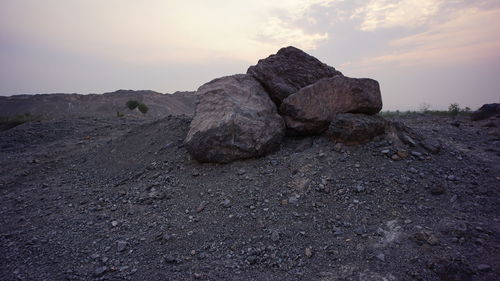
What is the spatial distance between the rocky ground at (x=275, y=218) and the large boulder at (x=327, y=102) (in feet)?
1.03

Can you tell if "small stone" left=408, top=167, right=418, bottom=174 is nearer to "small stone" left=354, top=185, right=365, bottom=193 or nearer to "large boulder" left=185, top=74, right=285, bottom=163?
"small stone" left=354, top=185, right=365, bottom=193

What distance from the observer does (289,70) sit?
5695mm

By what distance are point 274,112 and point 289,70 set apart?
1.04m

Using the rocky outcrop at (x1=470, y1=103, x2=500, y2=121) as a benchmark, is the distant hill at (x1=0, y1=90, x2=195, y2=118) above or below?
above

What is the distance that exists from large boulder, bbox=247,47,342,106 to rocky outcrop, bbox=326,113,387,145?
1367 millimetres

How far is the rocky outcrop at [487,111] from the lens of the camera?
812cm

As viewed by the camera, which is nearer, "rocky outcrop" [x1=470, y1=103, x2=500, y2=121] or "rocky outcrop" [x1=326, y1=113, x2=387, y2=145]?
"rocky outcrop" [x1=326, y1=113, x2=387, y2=145]

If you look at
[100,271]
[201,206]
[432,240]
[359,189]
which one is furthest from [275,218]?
[100,271]

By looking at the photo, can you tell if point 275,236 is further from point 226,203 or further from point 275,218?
point 226,203

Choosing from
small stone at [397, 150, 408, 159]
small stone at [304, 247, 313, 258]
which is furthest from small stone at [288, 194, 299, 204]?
small stone at [397, 150, 408, 159]

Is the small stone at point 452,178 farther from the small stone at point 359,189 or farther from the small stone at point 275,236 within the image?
the small stone at point 275,236

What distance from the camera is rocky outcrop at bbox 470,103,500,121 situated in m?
8.12

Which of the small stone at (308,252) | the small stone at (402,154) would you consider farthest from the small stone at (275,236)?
the small stone at (402,154)

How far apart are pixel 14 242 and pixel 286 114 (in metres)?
4.45
